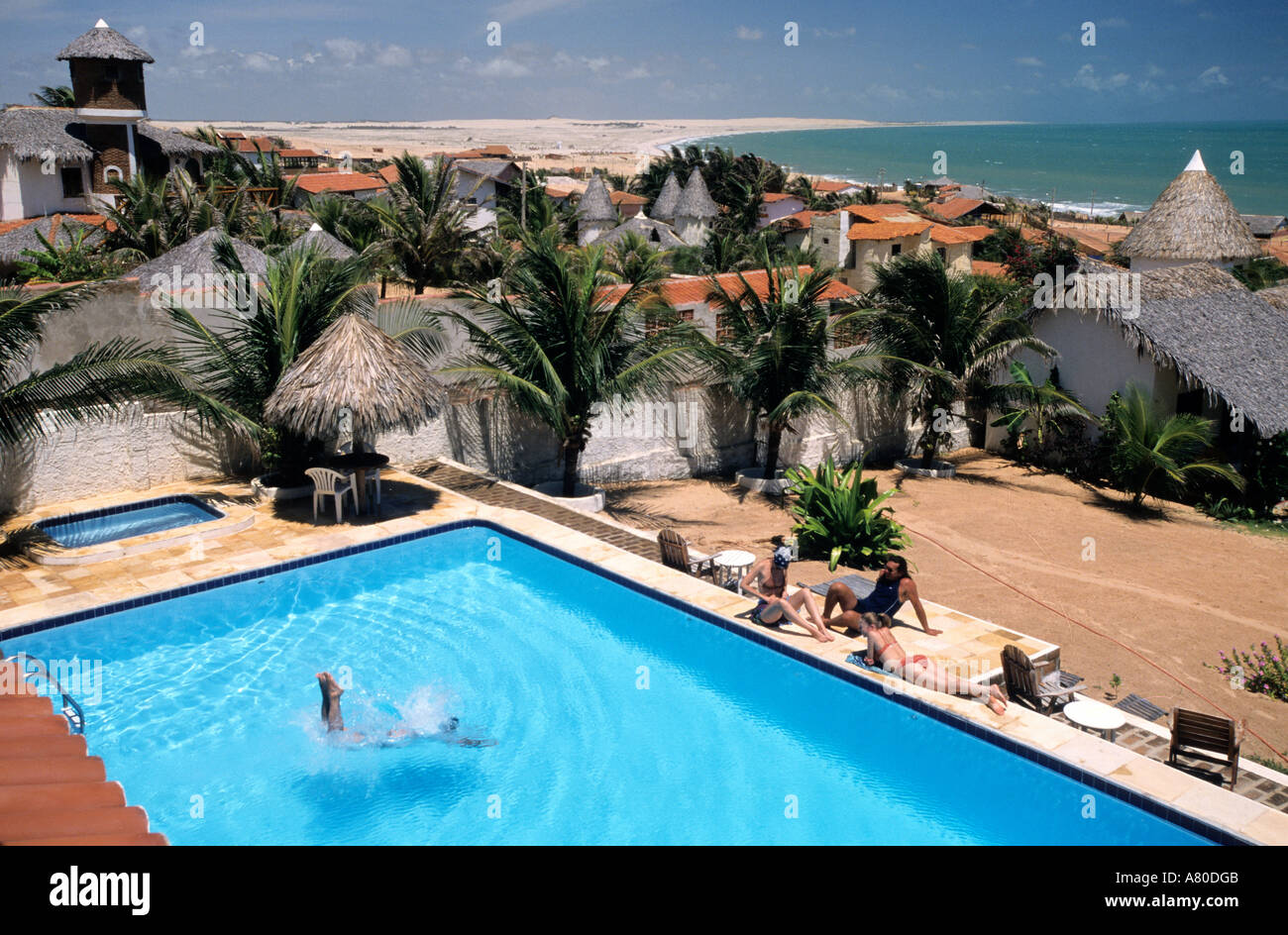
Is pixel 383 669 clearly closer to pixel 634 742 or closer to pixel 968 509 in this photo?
pixel 634 742

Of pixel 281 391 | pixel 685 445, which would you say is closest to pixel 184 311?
pixel 281 391

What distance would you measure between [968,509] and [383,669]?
982 centimetres

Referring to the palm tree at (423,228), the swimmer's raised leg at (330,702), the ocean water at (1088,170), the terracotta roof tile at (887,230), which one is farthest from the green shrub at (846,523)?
the ocean water at (1088,170)

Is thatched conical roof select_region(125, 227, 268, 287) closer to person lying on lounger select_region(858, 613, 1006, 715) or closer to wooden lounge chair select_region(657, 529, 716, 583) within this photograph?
wooden lounge chair select_region(657, 529, 716, 583)

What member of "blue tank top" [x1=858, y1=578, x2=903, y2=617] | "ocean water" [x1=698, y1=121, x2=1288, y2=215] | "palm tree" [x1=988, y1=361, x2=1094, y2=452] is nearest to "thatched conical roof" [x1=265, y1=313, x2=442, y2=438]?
"blue tank top" [x1=858, y1=578, x2=903, y2=617]

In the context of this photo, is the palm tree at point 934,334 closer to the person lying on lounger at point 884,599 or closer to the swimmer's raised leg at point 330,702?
the person lying on lounger at point 884,599

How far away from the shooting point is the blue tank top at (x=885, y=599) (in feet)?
30.4

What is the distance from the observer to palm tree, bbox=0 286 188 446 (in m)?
10.3

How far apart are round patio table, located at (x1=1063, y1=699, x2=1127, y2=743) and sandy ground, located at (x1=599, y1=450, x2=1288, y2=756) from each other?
1.56m

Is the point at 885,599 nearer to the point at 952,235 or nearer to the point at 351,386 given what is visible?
the point at 351,386

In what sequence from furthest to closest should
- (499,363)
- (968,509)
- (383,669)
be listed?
(968,509) < (499,363) < (383,669)

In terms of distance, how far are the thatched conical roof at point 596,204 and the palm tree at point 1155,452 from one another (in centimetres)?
3322
